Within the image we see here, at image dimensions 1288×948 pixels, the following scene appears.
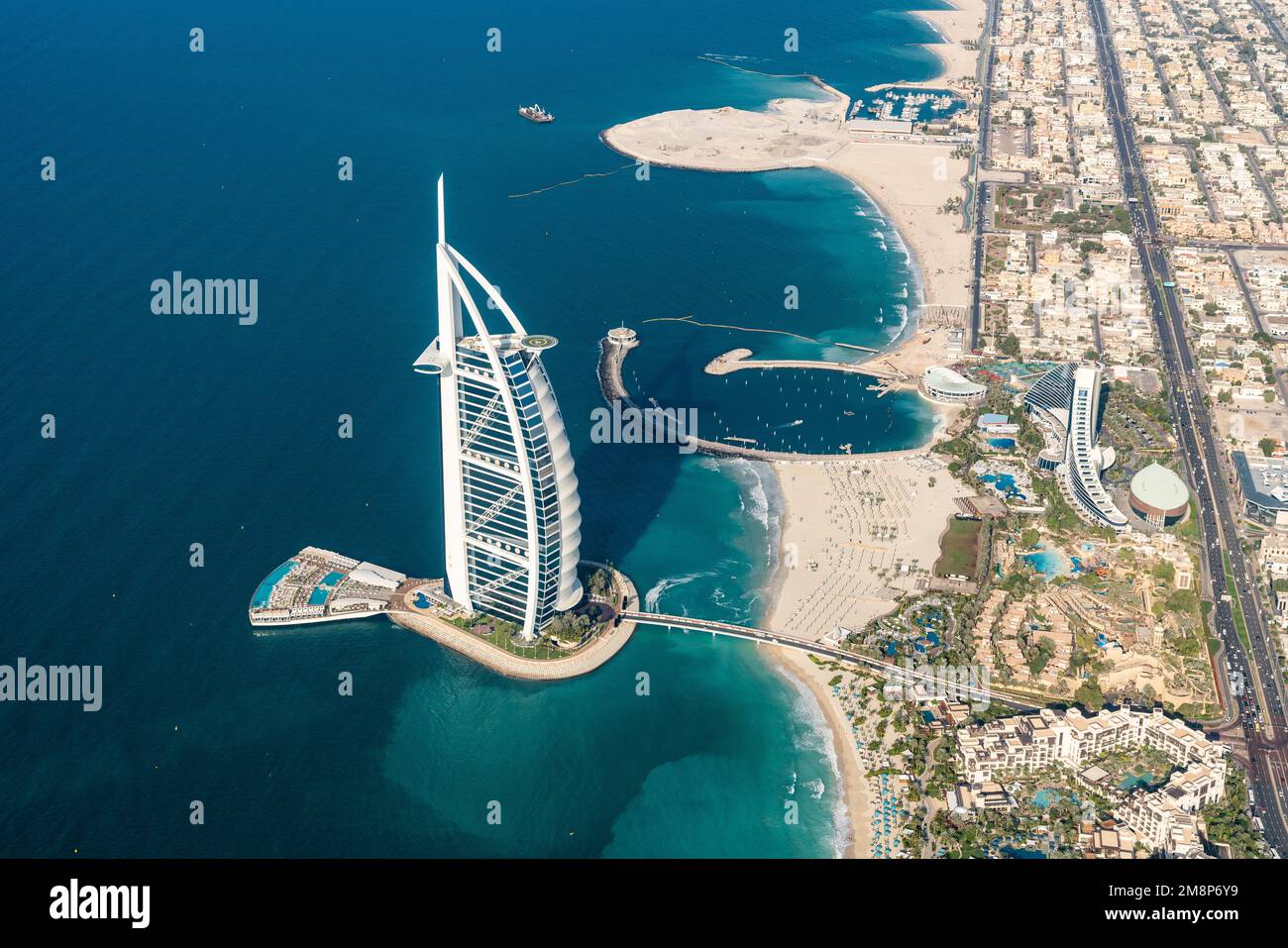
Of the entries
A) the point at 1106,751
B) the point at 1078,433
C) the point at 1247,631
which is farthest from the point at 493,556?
the point at 1247,631

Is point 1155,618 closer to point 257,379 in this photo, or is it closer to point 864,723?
point 864,723

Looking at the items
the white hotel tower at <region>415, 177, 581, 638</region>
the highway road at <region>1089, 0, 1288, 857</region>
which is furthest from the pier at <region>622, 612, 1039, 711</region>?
the highway road at <region>1089, 0, 1288, 857</region>

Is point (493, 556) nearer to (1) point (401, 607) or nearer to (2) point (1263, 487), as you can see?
(1) point (401, 607)

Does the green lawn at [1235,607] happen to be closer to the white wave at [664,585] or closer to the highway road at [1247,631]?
the highway road at [1247,631]

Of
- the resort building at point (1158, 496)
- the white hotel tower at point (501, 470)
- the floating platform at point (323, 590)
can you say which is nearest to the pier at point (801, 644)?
the white hotel tower at point (501, 470)

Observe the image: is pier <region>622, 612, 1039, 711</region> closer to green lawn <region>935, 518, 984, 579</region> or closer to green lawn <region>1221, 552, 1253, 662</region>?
green lawn <region>935, 518, 984, 579</region>

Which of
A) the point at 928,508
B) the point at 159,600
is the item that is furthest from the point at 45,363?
the point at 928,508
